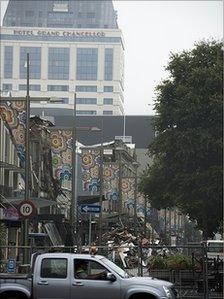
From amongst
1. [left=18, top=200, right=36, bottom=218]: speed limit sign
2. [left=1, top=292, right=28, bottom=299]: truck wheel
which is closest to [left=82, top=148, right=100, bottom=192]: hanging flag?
[left=18, top=200, right=36, bottom=218]: speed limit sign

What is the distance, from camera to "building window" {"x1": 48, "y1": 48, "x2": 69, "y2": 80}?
182250mm

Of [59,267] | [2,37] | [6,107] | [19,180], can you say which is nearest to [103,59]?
[2,37]

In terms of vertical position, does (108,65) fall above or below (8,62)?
above

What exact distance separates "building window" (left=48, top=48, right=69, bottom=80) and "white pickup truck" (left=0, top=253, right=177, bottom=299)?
166m

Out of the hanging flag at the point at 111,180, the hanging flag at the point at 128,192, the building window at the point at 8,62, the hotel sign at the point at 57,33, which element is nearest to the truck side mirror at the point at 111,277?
the hanging flag at the point at 111,180

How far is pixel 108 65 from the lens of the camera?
601 feet

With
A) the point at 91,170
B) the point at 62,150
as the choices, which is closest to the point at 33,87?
the point at 91,170

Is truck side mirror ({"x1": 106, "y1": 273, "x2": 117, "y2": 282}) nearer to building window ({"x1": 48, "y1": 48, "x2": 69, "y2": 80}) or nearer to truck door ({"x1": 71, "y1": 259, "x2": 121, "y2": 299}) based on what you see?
truck door ({"x1": 71, "y1": 259, "x2": 121, "y2": 299})

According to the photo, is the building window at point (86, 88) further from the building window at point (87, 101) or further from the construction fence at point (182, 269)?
the construction fence at point (182, 269)

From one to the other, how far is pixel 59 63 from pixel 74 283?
169m

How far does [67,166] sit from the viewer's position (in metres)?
43.2

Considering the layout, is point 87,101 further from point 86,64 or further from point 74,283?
point 74,283

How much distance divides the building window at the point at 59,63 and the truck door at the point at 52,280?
6554 inches

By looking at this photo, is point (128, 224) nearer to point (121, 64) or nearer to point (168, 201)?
point (168, 201)
